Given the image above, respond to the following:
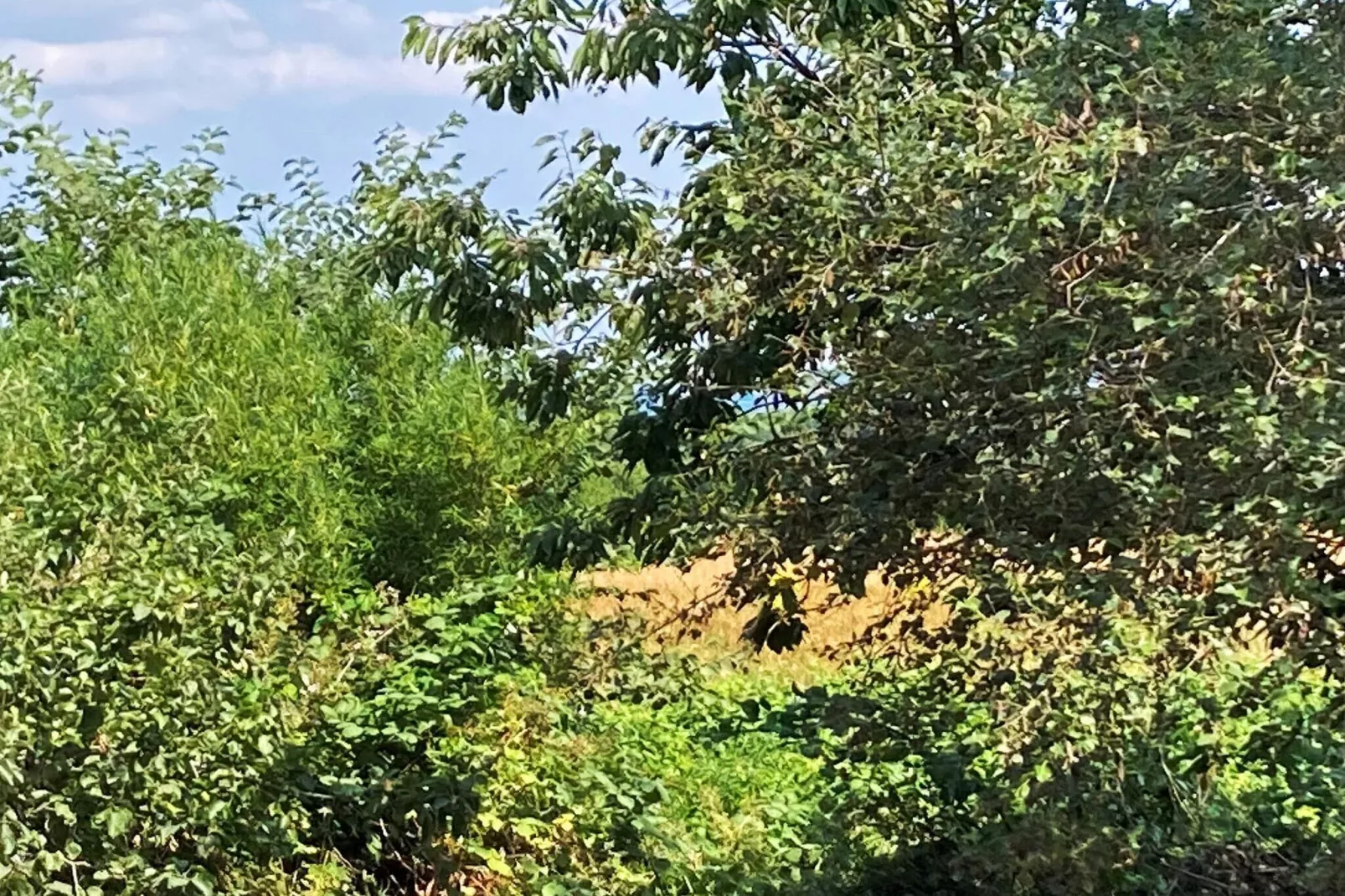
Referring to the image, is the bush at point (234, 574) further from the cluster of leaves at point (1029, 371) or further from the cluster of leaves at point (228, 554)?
the cluster of leaves at point (1029, 371)

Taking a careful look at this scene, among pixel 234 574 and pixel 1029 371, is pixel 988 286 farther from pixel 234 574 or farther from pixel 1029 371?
pixel 234 574

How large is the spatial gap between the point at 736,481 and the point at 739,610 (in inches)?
21.5

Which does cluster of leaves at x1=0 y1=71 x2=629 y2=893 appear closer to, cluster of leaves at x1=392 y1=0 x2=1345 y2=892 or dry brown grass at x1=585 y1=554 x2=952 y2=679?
dry brown grass at x1=585 y1=554 x2=952 y2=679

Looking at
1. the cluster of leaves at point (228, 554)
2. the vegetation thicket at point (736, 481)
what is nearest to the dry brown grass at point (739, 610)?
the vegetation thicket at point (736, 481)

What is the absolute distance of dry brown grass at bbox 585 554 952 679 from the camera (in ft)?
13.7

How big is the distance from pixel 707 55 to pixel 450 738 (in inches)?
115

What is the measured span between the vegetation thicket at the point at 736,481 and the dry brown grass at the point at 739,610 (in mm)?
60

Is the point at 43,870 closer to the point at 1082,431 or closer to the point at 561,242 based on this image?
the point at 561,242

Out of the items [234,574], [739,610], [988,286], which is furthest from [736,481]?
[234,574]

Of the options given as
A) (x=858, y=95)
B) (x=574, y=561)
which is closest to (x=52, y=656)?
(x=574, y=561)

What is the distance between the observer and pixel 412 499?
688cm

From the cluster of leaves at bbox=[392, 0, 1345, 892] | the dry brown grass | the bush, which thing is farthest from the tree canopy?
the bush

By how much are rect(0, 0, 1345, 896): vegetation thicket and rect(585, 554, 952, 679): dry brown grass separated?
0.06 meters

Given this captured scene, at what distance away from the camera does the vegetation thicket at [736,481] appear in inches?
122
